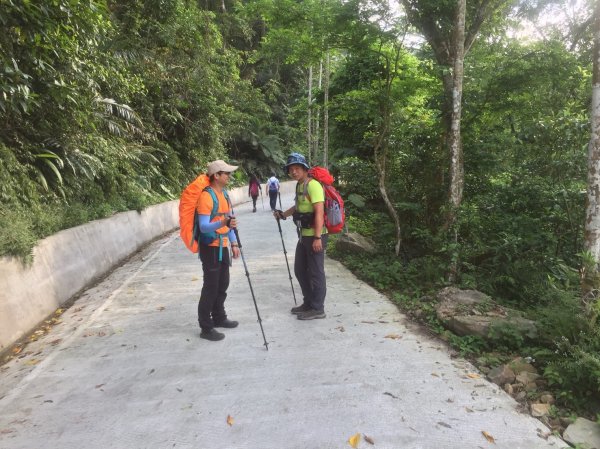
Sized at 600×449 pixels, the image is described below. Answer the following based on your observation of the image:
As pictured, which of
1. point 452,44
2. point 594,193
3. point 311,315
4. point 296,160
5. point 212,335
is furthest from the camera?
point 452,44

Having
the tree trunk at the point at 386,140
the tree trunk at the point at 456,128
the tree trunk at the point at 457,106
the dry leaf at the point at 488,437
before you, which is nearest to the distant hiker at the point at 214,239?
the dry leaf at the point at 488,437

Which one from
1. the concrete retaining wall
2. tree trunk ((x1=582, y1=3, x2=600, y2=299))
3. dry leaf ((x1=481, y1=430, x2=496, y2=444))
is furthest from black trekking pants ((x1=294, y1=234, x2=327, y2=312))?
the concrete retaining wall

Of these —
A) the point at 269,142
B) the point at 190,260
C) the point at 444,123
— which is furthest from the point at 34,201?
the point at 269,142

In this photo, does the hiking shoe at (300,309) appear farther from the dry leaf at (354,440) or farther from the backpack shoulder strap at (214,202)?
the dry leaf at (354,440)

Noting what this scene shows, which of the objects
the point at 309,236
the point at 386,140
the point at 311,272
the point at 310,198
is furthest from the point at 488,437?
the point at 386,140

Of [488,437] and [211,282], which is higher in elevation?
[211,282]

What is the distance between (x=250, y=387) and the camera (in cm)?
368

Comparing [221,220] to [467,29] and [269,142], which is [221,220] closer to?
[467,29]

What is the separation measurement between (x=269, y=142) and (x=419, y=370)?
94.0 ft

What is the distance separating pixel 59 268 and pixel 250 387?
167 inches

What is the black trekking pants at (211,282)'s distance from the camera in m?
4.53

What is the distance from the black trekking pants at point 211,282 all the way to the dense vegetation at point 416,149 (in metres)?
2.51

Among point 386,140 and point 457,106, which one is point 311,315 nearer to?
point 457,106

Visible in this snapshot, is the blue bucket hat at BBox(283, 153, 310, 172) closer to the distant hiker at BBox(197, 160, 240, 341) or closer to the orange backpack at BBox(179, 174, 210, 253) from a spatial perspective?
the distant hiker at BBox(197, 160, 240, 341)
